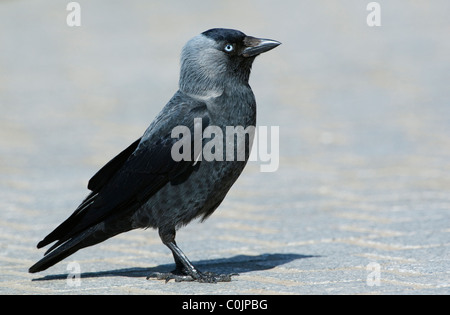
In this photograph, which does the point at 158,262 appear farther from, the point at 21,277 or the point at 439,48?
the point at 439,48

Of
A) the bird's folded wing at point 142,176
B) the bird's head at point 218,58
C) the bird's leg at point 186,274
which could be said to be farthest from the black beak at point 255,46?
the bird's leg at point 186,274

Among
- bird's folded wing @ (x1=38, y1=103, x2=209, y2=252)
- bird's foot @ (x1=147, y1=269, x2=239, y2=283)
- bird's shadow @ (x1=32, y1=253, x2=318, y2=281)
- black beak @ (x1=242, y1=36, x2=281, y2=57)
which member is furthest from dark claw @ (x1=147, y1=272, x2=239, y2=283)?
black beak @ (x1=242, y1=36, x2=281, y2=57)

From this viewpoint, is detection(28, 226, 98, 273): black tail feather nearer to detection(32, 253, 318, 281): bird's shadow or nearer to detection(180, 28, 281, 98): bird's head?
detection(32, 253, 318, 281): bird's shadow

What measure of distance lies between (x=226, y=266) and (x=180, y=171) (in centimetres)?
84

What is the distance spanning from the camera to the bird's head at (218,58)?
4.91 metres

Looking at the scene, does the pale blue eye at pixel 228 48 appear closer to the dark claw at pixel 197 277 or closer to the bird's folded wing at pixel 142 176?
the bird's folded wing at pixel 142 176

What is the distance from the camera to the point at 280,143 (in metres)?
9.38

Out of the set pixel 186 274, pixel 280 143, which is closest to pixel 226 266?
pixel 186 274

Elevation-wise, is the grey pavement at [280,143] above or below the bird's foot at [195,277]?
above

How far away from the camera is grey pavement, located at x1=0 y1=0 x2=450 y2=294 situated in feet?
16.7

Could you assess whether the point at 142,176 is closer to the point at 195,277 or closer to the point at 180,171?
the point at 180,171

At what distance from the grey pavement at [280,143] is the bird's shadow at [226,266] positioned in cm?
2

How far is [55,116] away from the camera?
11.0 metres

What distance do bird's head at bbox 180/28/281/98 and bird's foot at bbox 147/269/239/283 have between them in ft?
3.16
